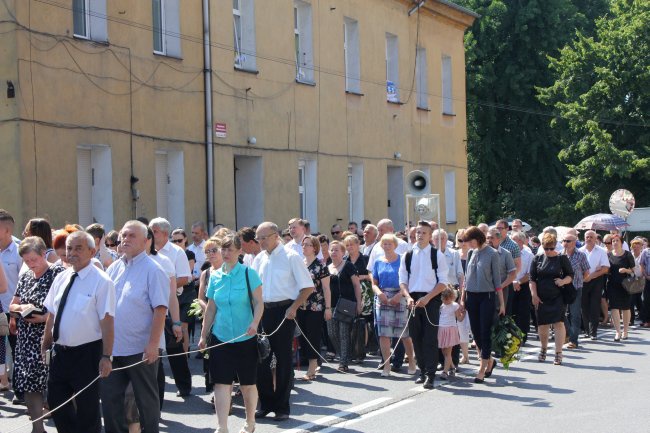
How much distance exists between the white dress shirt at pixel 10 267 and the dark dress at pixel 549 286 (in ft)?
25.1

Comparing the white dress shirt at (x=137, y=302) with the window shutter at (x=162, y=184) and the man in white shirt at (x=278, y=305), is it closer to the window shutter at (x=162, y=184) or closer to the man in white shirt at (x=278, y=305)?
the man in white shirt at (x=278, y=305)

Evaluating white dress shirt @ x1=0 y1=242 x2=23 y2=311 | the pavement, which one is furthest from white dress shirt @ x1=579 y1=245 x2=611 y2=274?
white dress shirt @ x1=0 y1=242 x2=23 y2=311

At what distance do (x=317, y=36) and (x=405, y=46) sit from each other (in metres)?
5.76

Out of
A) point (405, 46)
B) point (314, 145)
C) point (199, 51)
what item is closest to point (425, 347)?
point (199, 51)

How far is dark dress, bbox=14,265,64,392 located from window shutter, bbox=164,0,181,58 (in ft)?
39.1

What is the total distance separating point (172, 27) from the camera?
21.0 m

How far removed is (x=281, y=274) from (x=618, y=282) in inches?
416

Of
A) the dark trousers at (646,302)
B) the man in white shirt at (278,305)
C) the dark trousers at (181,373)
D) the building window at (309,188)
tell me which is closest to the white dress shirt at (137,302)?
the man in white shirt at (278,305)

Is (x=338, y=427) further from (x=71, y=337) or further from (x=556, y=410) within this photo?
(x=71, y=337)

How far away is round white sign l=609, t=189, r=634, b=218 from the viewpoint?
2973 cm

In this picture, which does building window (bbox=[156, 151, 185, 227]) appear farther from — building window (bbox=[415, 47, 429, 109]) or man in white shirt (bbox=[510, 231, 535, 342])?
building window (bbox=[415, 47, 429, 109])

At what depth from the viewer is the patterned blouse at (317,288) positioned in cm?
1327

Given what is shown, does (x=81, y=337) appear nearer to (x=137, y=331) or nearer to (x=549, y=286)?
(x=137, y=331)

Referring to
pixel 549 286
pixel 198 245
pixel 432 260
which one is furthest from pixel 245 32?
pixel 432 260
